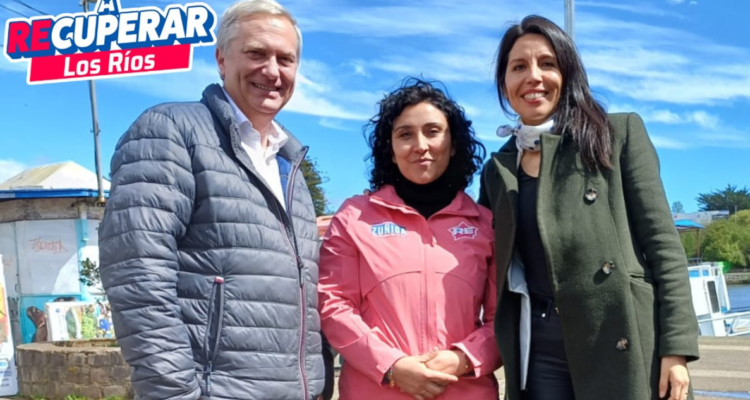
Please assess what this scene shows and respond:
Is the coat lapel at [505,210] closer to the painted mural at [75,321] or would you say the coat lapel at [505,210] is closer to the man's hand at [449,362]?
the man's hand at [449,362]

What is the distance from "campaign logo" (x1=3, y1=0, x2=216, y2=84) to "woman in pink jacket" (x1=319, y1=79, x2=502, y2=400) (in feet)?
36.0

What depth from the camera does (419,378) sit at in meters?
2.73

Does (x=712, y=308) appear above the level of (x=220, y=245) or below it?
below

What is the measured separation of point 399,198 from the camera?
3.09m

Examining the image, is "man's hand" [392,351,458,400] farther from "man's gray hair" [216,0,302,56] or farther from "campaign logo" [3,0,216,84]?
"campaign logo" [3,0,216,84]

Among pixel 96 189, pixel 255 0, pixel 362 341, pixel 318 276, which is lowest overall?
pixel 362 341

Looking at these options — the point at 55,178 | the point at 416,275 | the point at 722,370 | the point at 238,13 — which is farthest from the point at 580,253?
the point at 55,178

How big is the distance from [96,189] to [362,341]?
11.5 metres

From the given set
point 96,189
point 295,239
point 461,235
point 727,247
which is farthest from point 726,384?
point 727,247

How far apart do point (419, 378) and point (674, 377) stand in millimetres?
894

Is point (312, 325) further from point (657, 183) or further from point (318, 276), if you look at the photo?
point (657, 183)

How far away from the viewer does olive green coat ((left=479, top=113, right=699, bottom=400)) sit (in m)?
2.49

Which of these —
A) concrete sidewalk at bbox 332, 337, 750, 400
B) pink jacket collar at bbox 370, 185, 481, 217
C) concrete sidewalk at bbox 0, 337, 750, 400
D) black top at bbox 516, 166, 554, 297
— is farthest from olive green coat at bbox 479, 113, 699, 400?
concrete sidewalk at bbox 0, 337, 750, 400

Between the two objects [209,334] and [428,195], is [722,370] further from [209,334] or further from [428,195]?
[209,334]
